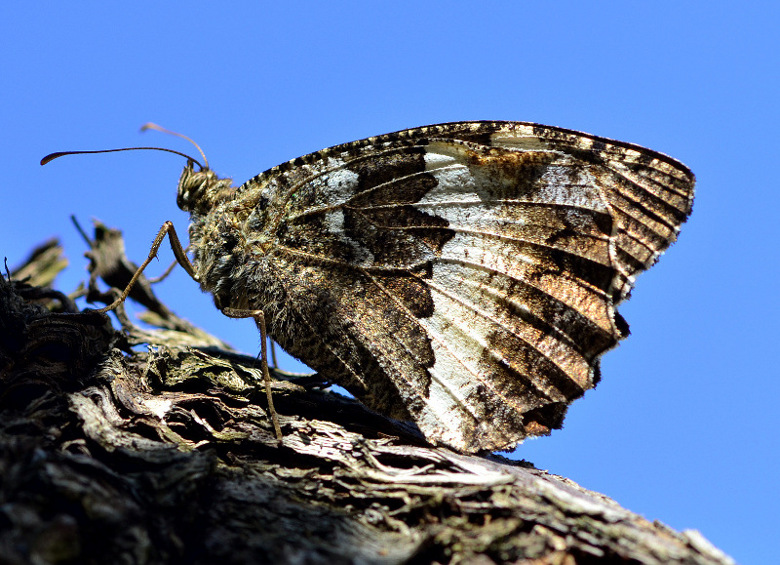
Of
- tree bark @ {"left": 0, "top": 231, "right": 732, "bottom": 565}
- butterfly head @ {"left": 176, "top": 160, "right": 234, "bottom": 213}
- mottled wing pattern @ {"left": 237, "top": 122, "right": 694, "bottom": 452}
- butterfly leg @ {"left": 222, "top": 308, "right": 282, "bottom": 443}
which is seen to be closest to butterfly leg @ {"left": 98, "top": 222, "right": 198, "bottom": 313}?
tree bark @ {"left": 0, "top": 231, "right": 732, "bottom": 565}

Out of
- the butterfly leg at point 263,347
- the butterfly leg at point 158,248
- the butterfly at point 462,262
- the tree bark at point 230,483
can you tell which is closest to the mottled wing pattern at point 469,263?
the butterfly at point 462,262

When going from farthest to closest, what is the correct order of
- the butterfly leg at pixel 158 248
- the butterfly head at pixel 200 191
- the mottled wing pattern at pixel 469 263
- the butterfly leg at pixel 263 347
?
the butterfly head at pixel 200 191, the butterfly leg at pixel 158 248, the mottled wing pattern at pixel 469 263, the butterfly leg at pixel 263 347

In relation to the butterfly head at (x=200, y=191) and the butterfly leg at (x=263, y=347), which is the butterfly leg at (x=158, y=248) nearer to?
the butterfly head at (x=200, y=191)

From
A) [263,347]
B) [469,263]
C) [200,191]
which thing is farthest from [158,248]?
[469,263]

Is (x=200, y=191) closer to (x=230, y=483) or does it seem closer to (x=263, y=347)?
(x=263, y=347)

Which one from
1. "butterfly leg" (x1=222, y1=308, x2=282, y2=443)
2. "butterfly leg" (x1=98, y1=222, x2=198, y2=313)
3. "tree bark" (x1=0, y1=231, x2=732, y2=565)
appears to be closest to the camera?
"tree bark" (x1=0, y1=231, x2=732, y2=565)

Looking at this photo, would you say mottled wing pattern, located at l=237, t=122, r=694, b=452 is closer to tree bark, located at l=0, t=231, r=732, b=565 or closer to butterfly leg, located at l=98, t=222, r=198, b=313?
tree bark, located at l=0, t=231, r=732, b=565
